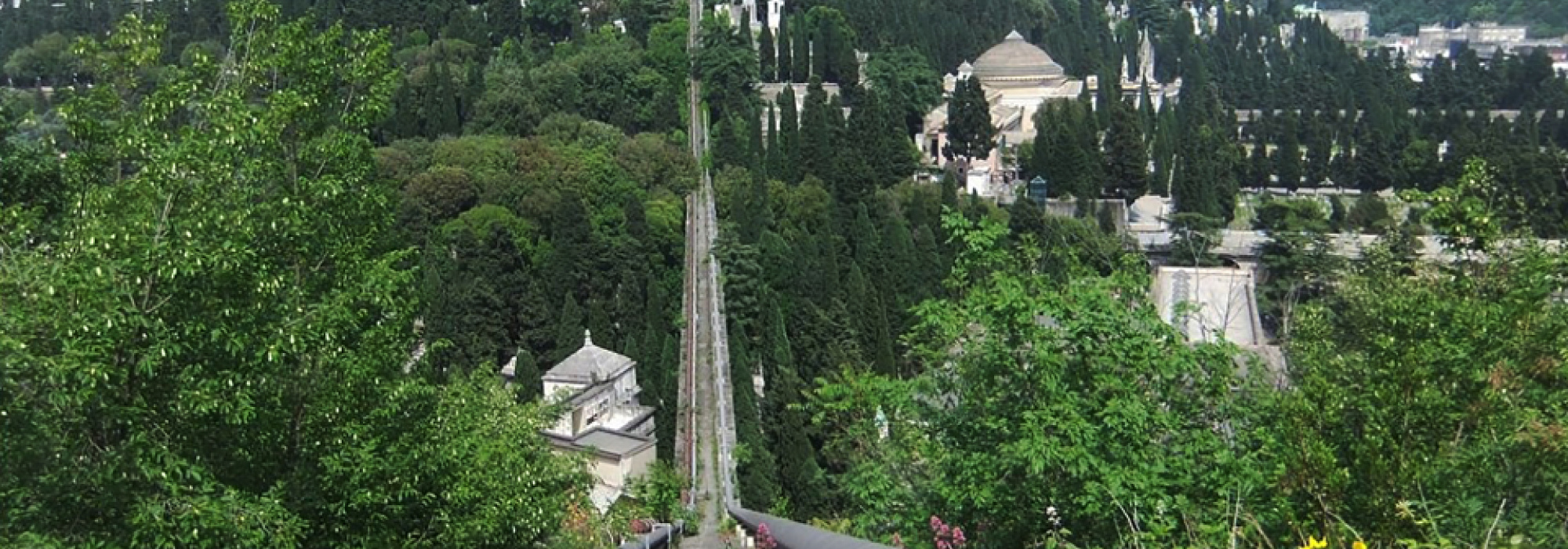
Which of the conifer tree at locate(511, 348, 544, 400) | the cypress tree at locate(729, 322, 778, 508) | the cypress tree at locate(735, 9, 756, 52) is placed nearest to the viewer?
the cypress tree at locate(729, 322, 778, 508)

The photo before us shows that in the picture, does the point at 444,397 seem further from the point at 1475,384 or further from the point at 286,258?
the point at 1475,384

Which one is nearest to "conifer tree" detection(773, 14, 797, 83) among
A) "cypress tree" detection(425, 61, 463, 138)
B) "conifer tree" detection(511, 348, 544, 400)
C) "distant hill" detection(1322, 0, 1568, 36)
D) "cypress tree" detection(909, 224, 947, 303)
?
"cypress tree" detection(425, 61, 463, 138)

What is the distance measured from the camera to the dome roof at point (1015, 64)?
50594mm

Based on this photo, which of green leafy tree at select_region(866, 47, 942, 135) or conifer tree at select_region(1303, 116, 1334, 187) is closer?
green leafy tree at select_region(866, 47, 942, 135)

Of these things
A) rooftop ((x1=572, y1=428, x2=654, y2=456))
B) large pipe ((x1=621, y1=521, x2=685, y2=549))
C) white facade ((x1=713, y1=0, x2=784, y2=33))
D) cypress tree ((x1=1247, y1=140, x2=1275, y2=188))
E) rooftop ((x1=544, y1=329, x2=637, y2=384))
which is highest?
white facade ((x1=713, y1=0, x2=784, y2=33))

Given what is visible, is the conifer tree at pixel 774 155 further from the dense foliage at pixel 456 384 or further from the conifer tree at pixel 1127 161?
the dense foliage at pixel 456 384

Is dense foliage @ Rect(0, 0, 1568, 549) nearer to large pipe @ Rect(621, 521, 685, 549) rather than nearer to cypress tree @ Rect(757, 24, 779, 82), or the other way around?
large pipe @ Rect(621, 521, 685, 549)

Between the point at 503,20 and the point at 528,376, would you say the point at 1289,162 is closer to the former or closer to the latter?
the point at 503,20

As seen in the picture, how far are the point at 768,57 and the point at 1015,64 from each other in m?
9.04

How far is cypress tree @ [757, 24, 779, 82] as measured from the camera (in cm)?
4591

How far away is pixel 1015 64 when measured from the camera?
167 ft

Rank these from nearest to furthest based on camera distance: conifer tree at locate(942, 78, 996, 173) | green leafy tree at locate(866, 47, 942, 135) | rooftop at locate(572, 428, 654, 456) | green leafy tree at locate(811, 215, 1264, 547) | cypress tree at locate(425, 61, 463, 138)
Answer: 1. green leafy tree at locate(811, 215, 1264, 547)
2. rooftop at locate(572, 428, 654, 456)
3. cypress tree at locate(425, 61, 463, 138)
4. conifer tree at locate(942, 78, 996, 173)
5. green leafy tree at locate(866, 47, 942, 135)

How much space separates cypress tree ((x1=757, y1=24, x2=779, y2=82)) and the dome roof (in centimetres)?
710

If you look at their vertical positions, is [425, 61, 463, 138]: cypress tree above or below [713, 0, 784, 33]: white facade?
below
